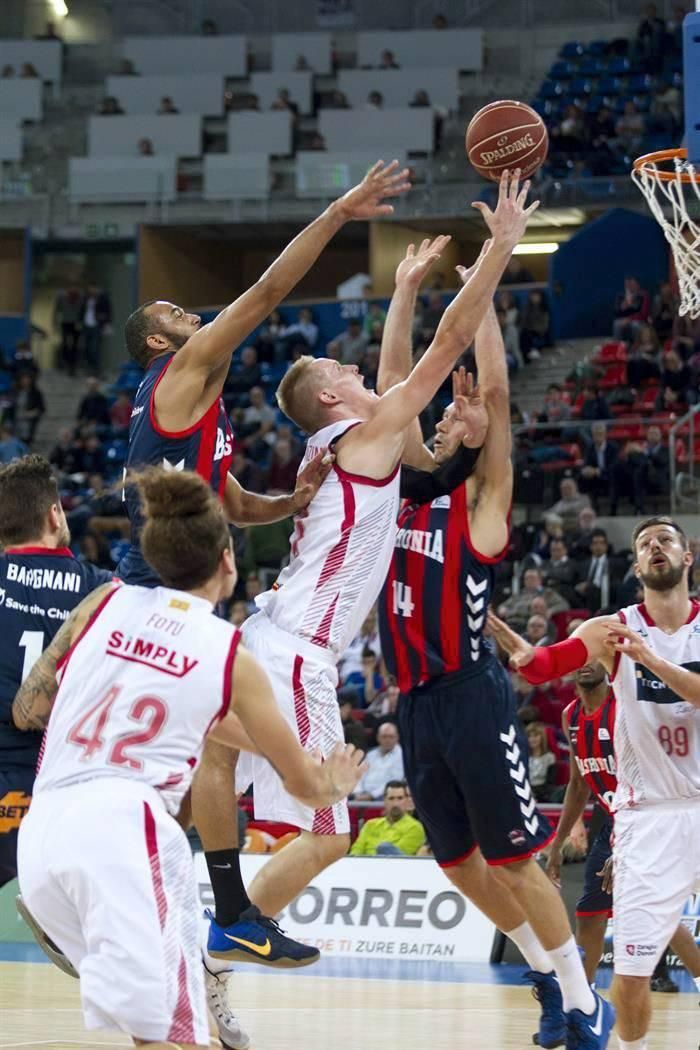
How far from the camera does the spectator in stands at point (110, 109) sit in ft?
91.9

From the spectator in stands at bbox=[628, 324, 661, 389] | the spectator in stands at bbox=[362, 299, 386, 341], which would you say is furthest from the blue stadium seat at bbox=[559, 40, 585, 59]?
the spectator in stands at bbox=[628, 324, 661, 389]

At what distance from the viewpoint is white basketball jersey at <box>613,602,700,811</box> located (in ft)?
21.4

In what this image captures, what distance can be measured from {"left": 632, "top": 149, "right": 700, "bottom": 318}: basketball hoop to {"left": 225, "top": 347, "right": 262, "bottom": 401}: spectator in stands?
13.5 meters

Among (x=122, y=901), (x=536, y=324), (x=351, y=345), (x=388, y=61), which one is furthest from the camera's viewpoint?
(x=388, y=61)

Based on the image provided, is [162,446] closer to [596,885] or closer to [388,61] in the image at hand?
[596,885]

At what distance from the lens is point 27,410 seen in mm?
23609

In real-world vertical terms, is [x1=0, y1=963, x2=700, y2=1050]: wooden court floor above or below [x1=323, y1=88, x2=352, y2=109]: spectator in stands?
below

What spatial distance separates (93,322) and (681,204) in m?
19.1

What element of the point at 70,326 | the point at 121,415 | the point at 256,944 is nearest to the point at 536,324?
the point at 121,415

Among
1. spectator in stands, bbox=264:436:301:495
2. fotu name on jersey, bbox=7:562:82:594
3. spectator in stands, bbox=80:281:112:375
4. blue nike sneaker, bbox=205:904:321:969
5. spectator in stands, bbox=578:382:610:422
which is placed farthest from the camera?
spectator in stands, bbox=80:281:112:375

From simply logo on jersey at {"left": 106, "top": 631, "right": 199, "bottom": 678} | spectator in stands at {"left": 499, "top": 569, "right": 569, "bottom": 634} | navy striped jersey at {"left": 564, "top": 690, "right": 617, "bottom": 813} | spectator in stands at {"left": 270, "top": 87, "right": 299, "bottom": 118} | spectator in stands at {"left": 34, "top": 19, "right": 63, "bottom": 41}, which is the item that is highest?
spectator in stands at {"left": 34, "top": 19, "right": 63, "bottom": 41}

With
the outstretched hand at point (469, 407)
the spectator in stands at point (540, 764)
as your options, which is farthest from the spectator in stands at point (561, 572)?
the outstretched hand at point (469, 407)

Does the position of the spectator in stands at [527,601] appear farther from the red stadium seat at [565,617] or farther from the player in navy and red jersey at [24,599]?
the player in navy and red jersey at [24,599]

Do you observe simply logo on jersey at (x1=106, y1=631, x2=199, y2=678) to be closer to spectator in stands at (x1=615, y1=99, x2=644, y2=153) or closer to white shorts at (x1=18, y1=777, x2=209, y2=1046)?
white shorts at (x1=18, y1=777, x2=209, y2=1046)
